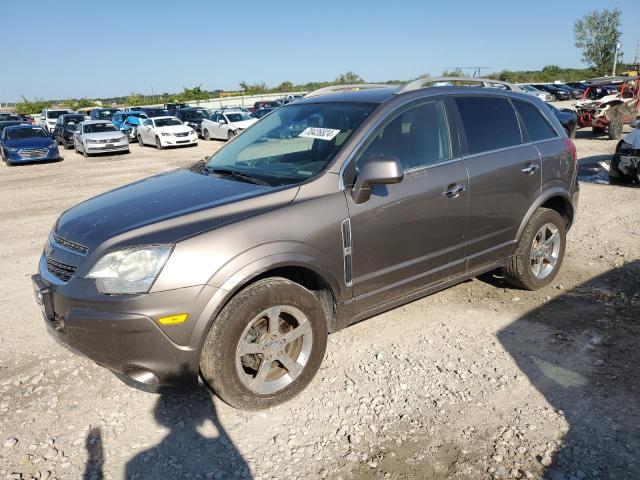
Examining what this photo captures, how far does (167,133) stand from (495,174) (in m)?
19.5

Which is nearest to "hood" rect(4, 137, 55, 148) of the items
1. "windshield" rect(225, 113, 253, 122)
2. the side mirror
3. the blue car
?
the blue car

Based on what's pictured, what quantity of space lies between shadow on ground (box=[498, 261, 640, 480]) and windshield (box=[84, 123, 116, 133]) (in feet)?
65.8

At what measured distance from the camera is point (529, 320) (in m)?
4.23

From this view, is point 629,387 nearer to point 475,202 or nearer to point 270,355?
point 475,202

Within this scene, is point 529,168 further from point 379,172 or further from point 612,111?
point 612,111

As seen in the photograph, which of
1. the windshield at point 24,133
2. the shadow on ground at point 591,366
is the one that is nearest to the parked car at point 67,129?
the windshield at point 24,133

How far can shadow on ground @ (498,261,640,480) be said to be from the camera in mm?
2627

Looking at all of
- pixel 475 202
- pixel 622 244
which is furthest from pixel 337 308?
pixel 622 244

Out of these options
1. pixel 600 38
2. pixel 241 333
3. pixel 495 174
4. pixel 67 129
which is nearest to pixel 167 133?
pixel 67 129

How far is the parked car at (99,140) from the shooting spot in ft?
64.7

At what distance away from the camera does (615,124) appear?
55.0 ft

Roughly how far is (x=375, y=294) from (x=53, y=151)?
60.9 feet

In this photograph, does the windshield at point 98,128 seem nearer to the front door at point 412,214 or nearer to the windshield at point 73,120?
the windshield at point 73,120

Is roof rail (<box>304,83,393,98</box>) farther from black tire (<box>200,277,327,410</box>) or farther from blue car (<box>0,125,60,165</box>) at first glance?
blue car (<box>0,125,60,165</box>)
